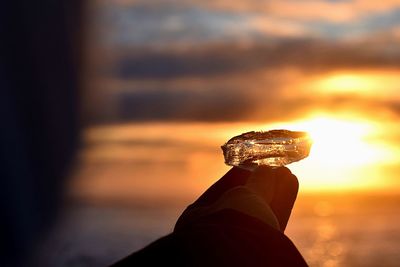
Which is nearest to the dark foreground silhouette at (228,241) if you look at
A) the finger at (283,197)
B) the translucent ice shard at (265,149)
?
the finger at (283,197)

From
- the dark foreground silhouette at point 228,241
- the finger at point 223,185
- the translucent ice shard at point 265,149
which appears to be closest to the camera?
the dark foreground silhouette at point 228,241

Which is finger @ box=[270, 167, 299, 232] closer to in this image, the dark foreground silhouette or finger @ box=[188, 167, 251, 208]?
finger @ box=[188, 167, 251, 208]

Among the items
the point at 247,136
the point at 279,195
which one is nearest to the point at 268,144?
the point at 247,136

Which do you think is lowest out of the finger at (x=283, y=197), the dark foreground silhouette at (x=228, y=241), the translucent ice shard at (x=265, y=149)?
the dark foreground silhouette at (x=228, y=241)

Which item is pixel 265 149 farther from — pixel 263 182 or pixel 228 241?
pixel 228 241

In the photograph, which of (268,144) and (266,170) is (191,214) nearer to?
(266,170)

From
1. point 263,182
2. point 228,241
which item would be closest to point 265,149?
point 263,182

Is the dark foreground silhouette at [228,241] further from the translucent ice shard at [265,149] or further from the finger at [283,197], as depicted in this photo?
the translucent ice shard at [265,149]
